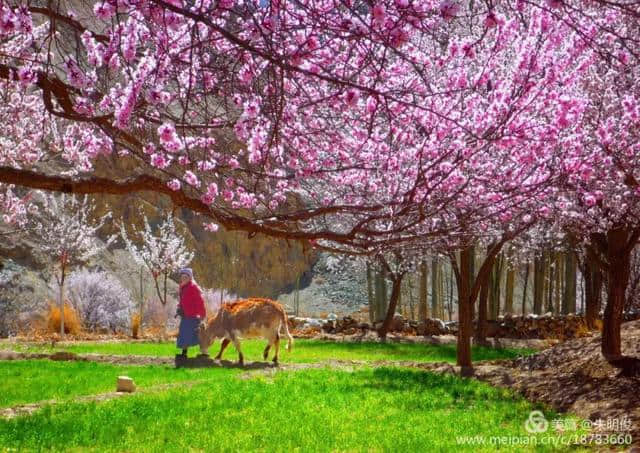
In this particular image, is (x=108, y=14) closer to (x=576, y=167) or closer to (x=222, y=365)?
(x=576, y=167)

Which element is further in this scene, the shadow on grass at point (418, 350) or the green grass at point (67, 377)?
the shadow on grass at point (418, 350)

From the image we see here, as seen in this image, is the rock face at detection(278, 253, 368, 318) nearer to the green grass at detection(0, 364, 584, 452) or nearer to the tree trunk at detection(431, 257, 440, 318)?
the tree trunk at detection(431, 257, 440, 318)

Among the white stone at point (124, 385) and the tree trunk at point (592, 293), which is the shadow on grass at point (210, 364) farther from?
the tree trunk at point (592, 293)

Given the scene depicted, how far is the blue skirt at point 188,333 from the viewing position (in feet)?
50.0

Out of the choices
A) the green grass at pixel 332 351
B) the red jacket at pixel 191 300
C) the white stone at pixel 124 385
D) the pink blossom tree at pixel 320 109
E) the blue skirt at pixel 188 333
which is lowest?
the green grass at pixel 332 351

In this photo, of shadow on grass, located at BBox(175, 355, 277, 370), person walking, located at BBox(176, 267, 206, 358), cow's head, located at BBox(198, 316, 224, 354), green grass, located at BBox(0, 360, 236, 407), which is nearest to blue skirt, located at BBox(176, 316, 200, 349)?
person walking, located at BBox(176, 267, 206, 358)

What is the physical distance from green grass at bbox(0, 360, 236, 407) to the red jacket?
5.89 feet

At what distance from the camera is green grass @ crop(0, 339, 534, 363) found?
A: 17.2 m

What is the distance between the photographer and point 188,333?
50.2 ft

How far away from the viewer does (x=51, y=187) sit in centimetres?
599

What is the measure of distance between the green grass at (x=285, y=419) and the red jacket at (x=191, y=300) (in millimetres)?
4886

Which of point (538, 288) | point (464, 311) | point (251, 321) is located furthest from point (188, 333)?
point (538, 288)

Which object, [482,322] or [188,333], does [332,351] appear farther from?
[482,322]

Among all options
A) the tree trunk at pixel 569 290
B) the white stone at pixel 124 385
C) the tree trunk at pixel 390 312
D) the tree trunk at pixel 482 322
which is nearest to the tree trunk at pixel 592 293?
the tree trunk at pixel 482 322
